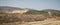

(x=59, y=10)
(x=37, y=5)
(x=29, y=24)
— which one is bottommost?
(x=29, y=24)

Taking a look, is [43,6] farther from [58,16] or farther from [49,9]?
[58,16]

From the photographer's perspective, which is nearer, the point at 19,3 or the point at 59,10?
the point at 19,3

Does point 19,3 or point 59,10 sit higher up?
point 19,3

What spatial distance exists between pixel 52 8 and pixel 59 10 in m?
0.22

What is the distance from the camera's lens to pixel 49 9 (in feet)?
10.3

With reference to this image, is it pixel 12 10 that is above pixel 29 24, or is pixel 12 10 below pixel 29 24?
above

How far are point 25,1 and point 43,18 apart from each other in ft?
2.17

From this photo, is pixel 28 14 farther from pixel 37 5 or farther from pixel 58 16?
Result: pixel 58 16

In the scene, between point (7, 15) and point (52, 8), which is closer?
point (7, 15)

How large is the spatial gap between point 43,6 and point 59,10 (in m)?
0.48

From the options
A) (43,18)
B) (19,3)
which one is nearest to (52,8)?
(43,18)

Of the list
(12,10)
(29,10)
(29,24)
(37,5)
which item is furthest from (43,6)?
(12,10)

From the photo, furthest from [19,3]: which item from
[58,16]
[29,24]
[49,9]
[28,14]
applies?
[58,16]

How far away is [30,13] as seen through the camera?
301cm
